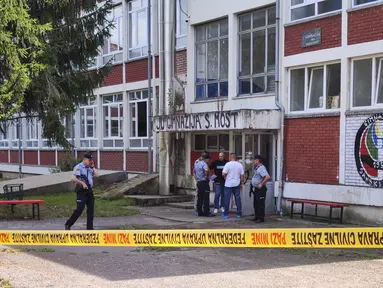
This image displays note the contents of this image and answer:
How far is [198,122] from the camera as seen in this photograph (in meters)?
14.6

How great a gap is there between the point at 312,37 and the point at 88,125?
13890mm

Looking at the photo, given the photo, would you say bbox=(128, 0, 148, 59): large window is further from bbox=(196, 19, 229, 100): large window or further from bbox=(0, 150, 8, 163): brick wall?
bbox=(0, 150, 8, 163): brick wall

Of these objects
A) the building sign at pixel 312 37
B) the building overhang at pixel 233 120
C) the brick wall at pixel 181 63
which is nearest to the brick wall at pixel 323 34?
the building sign at pixel 312 37

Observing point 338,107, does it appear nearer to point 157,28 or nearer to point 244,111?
point 244,111

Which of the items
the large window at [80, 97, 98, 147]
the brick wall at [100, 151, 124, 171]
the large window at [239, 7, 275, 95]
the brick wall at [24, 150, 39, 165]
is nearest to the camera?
the large window at [239, 7, 275, 95]

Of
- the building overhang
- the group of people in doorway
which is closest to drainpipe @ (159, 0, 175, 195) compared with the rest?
the building overhang

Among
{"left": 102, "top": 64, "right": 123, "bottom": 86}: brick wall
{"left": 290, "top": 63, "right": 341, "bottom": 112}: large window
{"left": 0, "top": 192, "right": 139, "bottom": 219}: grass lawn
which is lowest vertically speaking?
{"left": 0, "top": 192, "right": 139, "bottom": 219}: grass lawn

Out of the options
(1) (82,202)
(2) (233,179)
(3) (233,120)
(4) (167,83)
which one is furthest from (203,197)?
(4) (167,83)

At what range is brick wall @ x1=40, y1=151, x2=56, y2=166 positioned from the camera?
26.8 m

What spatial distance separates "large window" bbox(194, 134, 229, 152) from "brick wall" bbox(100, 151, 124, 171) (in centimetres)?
546

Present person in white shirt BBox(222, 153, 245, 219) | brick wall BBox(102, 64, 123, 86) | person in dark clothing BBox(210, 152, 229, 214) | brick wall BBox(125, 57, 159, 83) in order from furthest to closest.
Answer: brick wall BBox(102, 64, 123, 86) < brick wall BBox(125, 57, 159, 83) < person in dark clothing BBox(210, 152, 229, 214) < person in white shirt BBox(222, 153, 245, 219)

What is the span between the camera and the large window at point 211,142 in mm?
15844

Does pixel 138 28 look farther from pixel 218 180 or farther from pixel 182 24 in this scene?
pixel 218 180

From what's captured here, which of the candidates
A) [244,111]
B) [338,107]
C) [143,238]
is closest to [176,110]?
[244,111]
